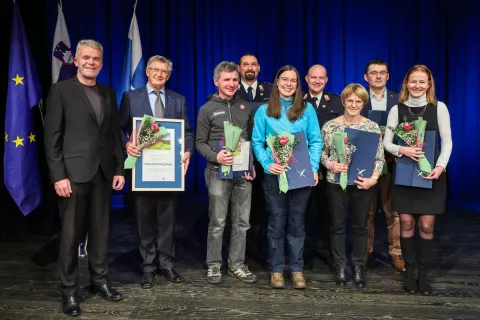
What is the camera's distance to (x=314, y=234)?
5.09m

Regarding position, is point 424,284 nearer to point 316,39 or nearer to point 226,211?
point 226,211

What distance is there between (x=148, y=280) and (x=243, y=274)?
2.30 feet

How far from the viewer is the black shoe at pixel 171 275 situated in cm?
353

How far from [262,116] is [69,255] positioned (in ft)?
5.18

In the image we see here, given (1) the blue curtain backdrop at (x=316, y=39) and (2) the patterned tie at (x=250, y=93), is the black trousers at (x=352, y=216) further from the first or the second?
(1) the blue curtain backdrop at (x=316, y=39)

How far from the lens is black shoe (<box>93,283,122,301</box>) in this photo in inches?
125

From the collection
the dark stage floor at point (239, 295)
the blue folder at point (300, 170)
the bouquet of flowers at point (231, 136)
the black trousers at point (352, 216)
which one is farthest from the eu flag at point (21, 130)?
the black trousers at point (352, 216)

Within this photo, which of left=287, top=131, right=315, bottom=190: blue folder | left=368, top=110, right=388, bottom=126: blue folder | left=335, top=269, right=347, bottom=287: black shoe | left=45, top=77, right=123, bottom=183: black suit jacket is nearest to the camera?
left=45, top=77, right=123, bottom=183: black suit jacket

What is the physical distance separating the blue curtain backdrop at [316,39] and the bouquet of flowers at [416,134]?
155 inches

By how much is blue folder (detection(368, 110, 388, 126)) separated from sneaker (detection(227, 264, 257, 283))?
5.01 feet

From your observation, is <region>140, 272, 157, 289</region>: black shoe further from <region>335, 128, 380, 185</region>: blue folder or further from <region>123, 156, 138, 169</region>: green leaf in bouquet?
<region>335, 128, 380, 185</region>: blue folder

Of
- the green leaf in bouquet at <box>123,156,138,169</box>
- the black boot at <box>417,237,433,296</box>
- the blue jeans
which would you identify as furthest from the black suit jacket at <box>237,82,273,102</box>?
the black boot at <box>417,237,433,296</box>

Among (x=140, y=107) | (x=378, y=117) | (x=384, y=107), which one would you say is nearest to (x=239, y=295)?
(x=140, y=107)

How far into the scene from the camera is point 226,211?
353 centimetres
